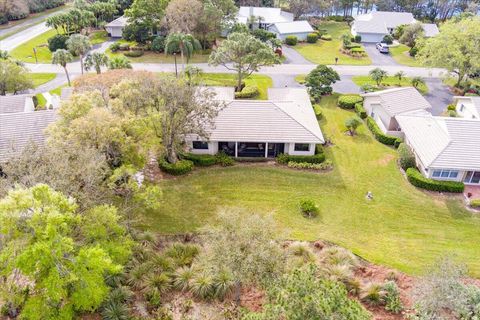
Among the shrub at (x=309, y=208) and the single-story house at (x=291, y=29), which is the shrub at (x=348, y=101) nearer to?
the shrub at (x=309, y=208)

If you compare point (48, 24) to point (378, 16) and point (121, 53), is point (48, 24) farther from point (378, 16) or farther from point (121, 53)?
point (378, 16)

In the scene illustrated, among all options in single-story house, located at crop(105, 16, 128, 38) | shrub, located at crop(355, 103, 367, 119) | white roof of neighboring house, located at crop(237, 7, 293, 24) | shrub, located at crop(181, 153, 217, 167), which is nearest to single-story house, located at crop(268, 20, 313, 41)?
white roof of neighboring house, located at crop(237, 7, 293, 24)

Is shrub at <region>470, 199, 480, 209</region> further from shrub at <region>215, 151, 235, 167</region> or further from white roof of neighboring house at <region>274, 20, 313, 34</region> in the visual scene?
white roof of neighboring house at <region>274, 20, 313, 34</region>

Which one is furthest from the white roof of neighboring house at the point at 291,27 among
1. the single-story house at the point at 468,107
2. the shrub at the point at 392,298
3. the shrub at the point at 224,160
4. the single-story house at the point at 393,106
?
the shrub at the point at 392,298

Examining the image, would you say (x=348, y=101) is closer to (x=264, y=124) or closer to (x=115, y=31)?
(x=264, y=124)

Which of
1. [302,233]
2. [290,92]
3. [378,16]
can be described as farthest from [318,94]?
[378,16]
